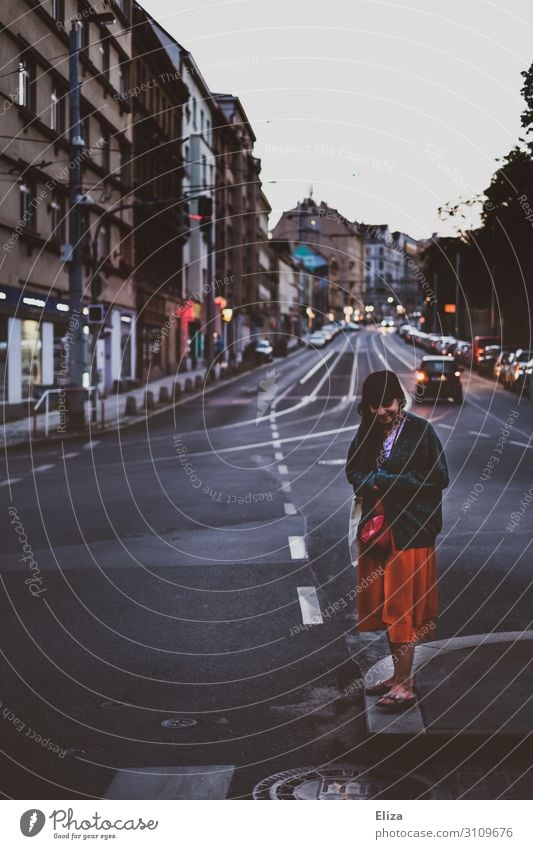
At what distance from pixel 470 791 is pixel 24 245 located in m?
29.8

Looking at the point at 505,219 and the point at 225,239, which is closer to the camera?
the point at 505,219

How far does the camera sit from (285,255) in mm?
149250

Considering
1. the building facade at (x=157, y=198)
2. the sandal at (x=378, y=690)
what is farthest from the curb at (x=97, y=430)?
the sandal at (x=378, y=690)

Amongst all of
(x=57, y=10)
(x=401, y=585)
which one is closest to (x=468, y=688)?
(x=401, y=585)

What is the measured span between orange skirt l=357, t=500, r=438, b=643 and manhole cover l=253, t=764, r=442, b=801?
3.61ft

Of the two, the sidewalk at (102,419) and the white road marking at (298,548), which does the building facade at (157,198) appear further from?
the white road marking at (298,548)

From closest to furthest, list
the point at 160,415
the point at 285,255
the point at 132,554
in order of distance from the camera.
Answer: the point at 132,554 < the point at 160,415 < the point at 285,255

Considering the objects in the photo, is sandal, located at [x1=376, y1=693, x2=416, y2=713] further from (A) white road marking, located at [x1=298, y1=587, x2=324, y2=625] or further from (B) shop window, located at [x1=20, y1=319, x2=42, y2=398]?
(B) shop window, located at [x1=20, y1=319, x2=42, y2=398]

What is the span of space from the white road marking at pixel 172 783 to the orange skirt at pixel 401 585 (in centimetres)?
139

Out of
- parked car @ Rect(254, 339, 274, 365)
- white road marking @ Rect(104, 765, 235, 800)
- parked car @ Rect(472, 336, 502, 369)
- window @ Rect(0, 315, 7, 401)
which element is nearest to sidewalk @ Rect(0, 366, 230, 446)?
window @ Rect(0, 315, 7, 401)

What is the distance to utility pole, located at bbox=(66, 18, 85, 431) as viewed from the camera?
27.4 m

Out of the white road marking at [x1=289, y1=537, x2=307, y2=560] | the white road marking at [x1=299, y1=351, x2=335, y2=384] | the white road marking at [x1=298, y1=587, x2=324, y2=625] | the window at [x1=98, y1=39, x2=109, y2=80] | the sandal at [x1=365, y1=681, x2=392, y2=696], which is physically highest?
the window at [x1=98, y1=39, x2=109, y2=80]

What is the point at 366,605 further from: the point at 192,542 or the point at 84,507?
the point at 84,507

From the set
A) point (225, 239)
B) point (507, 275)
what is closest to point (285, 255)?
point (225, 239)
